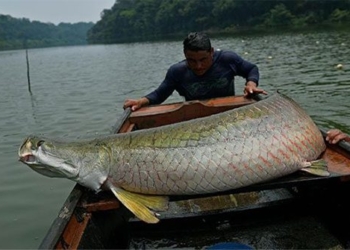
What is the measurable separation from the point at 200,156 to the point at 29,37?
148752 mm

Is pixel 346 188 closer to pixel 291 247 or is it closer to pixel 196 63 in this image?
pixel 291 247

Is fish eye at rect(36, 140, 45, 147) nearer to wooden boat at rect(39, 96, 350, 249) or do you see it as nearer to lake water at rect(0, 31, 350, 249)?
wooden boat at rect(39, 96, 350, 249)

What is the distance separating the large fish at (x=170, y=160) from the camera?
3197 mm

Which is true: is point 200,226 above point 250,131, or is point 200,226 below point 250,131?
below

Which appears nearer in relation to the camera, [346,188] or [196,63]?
[346,188]

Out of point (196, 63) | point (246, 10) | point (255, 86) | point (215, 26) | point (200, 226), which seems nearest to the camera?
point (200, 226)

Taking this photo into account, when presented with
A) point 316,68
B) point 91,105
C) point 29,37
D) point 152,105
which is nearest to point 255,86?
point 152,105

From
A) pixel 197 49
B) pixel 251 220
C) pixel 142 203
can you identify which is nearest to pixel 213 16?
pixel 197 49

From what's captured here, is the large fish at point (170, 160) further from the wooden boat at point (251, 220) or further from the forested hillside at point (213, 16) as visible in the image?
the forested hillside at point (213, 16)

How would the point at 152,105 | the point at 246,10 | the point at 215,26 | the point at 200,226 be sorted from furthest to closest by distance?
1. the point at 215,26
2. the point at 246,10
3. the point at 152,105
4. the point at 200,226

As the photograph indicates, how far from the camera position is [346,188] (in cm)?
340

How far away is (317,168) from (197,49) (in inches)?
86.9

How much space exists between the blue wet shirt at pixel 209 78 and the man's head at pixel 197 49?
24.8 inches

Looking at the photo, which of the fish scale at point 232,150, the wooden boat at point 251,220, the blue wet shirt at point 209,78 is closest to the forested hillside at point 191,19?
the blue wet shirt at point 209,78
